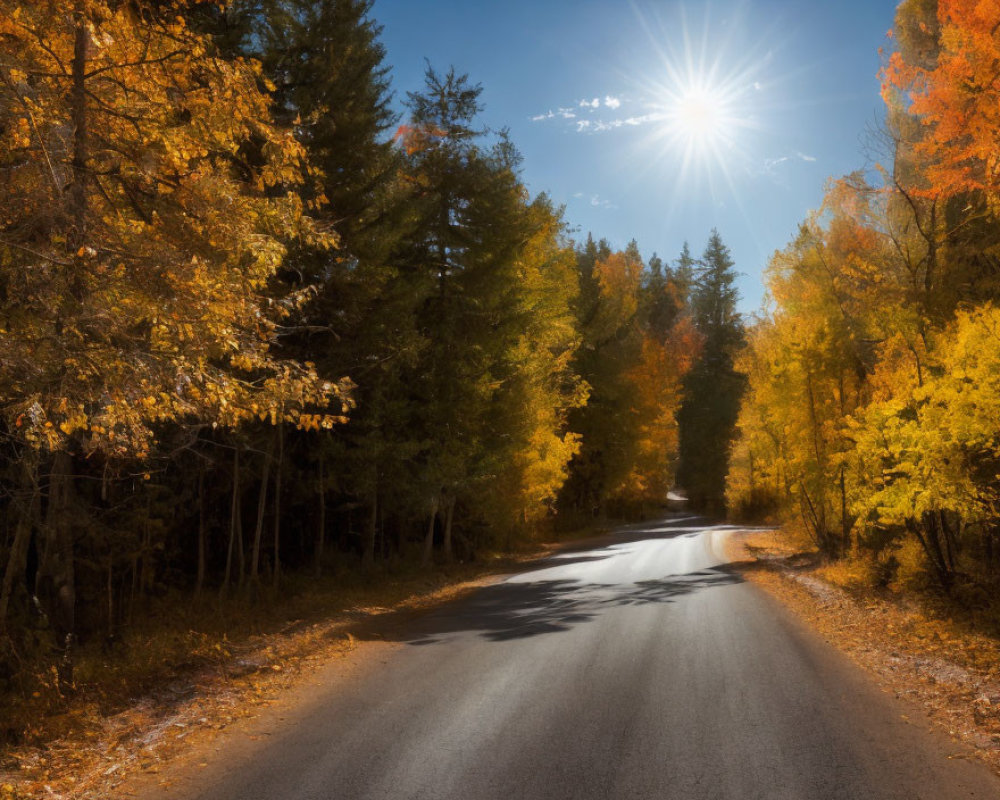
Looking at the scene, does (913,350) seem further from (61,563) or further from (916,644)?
(61,563)

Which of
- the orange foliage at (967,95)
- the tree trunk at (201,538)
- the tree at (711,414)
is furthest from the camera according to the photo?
the tree at (711,414)

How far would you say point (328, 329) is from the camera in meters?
11.9

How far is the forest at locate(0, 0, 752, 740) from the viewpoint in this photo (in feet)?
18.3

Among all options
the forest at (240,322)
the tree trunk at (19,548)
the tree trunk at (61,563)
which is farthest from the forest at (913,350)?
the tree trunk at (19,548)

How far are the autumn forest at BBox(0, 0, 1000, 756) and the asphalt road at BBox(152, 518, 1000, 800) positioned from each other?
2719 millimetres

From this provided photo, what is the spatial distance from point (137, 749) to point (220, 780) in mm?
1039

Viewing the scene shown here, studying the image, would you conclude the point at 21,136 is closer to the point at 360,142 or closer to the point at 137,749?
the point at 137,749

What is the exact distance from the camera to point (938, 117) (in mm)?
10883

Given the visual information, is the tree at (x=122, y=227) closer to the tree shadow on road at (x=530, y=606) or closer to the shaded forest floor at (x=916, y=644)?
the tree shadow on road at (x=530, y=606)

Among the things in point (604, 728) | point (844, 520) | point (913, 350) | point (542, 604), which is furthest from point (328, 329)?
point (844, 520)

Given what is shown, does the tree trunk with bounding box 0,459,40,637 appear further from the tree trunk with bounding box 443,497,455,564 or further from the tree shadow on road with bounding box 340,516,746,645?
the tree trunk with bounding box 443,497,455,564

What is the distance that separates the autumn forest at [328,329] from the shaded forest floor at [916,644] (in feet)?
3.13

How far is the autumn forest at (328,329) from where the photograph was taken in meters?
5.73

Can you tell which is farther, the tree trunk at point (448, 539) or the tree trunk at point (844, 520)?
the tree trunk at point (448, 539)
